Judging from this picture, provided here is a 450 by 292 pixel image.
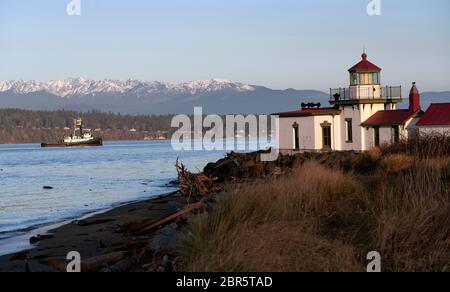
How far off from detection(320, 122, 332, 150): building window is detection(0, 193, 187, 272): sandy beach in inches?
770

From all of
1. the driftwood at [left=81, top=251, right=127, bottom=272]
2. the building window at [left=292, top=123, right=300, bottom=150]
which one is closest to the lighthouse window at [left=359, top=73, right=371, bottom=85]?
the building window at [left=292, top=123, right=300, bottom=150]

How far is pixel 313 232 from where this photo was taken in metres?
10.6

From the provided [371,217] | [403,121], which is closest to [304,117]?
[403,121]

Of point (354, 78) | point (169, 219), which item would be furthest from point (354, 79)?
point (169, 219)

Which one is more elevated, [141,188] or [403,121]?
[403,121]

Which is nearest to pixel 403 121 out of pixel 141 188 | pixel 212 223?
pixel 141 188

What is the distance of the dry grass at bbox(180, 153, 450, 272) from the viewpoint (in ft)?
28.4

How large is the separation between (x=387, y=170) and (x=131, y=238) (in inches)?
436

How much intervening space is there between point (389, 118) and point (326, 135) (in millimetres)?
3985
